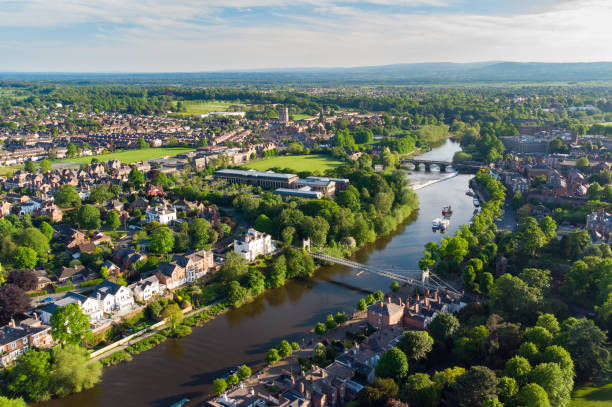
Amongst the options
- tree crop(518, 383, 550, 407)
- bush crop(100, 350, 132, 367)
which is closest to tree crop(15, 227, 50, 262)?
bush crop(100, 350, 132, 367)

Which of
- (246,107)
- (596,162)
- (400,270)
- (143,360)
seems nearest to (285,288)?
(400,270)

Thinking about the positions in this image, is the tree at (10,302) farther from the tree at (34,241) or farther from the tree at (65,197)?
the tree at (65,197)

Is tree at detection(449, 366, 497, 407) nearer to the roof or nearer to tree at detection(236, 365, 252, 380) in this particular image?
tree at detection(236, 365, 252, 380)

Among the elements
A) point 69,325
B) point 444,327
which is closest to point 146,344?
point 69,325

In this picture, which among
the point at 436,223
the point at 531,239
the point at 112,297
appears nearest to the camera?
the point at 112,297

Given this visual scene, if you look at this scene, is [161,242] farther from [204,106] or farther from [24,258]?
[204,106]

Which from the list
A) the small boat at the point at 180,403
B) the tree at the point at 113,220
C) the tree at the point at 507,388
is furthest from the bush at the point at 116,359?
the tree at the point at 113,220
